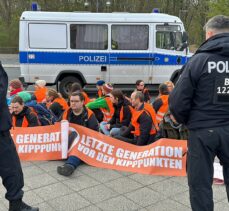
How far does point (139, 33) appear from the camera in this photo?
1131 centimetres

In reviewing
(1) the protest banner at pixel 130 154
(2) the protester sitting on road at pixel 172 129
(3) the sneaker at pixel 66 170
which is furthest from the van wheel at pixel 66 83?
(3) the sneaker at pixel 66 170

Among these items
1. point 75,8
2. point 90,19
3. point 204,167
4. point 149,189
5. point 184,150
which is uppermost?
point 75,8

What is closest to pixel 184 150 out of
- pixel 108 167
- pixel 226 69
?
pixel 108 167

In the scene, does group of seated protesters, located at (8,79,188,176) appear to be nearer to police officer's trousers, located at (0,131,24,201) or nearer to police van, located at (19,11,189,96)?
police officer's trousers, located at (0,131,24,201)

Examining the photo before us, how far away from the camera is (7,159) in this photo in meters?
3.23

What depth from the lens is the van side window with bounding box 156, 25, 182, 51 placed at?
37.2 ft

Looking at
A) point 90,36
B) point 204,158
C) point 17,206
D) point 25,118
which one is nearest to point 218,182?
point 204,158

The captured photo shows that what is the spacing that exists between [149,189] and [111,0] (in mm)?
26436

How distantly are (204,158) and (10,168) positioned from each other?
1769mm

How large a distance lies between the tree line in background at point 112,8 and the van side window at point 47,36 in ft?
56.0

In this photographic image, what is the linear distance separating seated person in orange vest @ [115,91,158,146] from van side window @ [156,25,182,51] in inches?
251

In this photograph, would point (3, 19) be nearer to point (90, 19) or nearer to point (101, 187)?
point (90, 19)

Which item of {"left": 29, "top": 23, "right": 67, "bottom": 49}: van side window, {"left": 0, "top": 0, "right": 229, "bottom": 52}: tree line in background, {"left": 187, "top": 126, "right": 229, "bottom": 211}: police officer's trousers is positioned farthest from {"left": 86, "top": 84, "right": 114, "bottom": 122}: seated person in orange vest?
{"left": 0, "top": 0, "right": 229, "bottom": 52}: tree line in background

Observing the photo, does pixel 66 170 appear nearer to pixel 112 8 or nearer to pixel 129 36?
pixel 129 36
